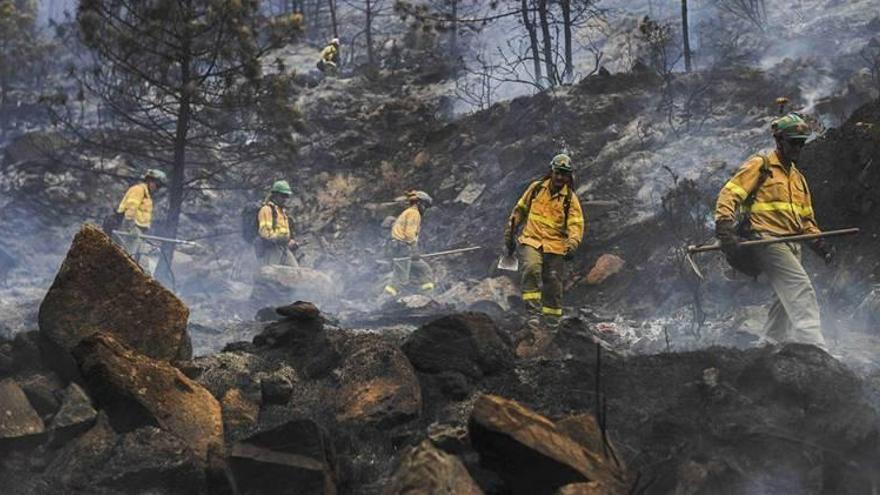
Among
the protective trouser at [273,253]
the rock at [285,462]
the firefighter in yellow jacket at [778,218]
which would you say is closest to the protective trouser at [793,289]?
the firefighter in yellow jacket at [778,218]

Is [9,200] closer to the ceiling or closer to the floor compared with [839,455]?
closer to the ceiling

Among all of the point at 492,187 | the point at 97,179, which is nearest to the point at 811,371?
the point at 492,187

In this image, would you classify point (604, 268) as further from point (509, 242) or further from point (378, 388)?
point (378, 388)

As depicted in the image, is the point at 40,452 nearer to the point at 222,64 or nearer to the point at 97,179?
the point at 222,64

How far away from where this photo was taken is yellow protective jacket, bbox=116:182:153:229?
11.3 metres

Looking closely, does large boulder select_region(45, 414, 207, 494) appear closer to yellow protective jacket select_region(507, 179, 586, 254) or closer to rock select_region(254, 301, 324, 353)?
rock select_region(254, 301, 324, 353)

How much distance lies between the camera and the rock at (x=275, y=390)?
4367 millimetres

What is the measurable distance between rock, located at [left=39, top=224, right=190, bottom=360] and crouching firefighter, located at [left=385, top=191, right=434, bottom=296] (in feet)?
24.4

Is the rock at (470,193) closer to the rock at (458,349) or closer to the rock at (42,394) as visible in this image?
the rock at (458,349)

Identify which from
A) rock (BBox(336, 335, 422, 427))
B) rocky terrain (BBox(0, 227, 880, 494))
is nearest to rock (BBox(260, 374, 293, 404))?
rocky terrain (BBox(0, 227, 880, 494))

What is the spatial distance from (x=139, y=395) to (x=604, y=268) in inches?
281

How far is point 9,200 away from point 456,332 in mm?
16046

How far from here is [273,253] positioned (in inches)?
473

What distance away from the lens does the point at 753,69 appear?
14.6 m
